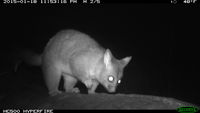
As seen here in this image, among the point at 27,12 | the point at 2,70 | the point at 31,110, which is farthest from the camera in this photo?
the point at 27,12

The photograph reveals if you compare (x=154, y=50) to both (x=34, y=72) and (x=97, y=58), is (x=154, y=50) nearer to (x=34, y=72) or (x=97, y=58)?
(x=34, y=72)

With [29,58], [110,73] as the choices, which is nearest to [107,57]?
[110,73]

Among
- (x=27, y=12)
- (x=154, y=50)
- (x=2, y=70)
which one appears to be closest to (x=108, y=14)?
(x=154, y=50)

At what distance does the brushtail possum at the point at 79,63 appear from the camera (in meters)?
6.86

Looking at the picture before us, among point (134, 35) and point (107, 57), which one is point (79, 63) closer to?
point (107, 57)

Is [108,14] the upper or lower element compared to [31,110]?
upper

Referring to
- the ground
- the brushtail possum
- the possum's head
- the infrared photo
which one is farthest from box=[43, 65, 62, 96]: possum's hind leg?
the infrared photo

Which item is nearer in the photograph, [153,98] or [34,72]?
[153,98]

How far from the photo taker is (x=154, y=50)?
44.9 ft

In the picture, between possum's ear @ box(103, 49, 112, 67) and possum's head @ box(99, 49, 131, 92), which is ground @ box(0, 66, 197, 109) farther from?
possum's ear @ box(103, 49, 112, 67)

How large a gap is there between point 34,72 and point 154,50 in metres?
5.55

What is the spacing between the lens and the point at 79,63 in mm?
7090

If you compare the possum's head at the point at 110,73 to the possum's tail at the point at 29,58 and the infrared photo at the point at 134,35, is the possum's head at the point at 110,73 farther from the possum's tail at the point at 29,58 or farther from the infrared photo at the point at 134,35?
the infrared photo at the point at 134,35

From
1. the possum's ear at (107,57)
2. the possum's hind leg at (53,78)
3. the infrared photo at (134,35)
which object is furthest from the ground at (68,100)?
the infrared photo at (134,35)
